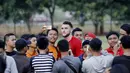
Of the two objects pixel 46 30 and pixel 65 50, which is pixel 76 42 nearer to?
pixel 46 30

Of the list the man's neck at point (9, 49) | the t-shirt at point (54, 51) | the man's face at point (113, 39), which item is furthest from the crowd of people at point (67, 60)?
the man's neck at point (9, 49)

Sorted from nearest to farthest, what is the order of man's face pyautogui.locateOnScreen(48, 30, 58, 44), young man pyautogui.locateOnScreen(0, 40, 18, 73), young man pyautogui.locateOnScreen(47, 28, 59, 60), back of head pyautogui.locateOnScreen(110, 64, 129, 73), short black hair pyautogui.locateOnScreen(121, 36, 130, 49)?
back of head pyautogui.locateOnScreen(110, 64, 129, 73)
short black hair pyautogui.locateOnScreen(121, 36, 130, 49)
young man pyautogui.locateOnScreen(0, 40, 18, 73)
young man pyautogui.locateOnScreen(47, 28, 59, 60)
man's face pyautogui.locateOnScreen(48, 30, 58, 44)

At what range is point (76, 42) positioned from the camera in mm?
8852

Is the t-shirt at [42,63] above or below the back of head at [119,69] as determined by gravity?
below

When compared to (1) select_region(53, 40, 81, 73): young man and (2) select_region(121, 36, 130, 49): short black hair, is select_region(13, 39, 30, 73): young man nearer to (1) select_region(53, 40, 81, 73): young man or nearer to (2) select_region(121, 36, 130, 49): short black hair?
(1) select_region(53, 40, 81, 73): young man

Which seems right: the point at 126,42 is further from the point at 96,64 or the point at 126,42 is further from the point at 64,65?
the point at 64,65

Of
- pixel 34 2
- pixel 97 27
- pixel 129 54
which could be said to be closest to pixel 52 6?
pixel 34 2

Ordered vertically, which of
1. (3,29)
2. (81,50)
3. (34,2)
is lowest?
(3,29)

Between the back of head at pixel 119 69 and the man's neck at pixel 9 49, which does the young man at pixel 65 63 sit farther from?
the man's neck at pixel 9 49

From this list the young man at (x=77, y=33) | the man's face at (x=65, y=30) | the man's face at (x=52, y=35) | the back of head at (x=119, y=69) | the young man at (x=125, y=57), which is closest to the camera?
the back of head at (x=119, y=69)

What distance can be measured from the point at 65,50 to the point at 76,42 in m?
1.83

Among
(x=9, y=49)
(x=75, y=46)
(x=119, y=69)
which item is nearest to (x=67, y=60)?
(x=119, y=69)

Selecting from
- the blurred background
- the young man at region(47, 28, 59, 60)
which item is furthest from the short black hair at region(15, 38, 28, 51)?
the blurred background

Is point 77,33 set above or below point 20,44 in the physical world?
below
